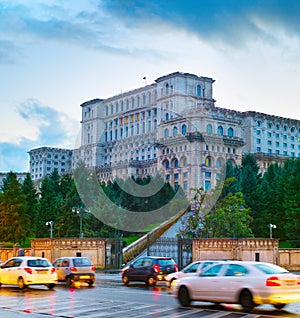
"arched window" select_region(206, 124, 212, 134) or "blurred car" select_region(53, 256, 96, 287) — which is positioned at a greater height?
"arched window" select_region(206, 124, 212, 134)

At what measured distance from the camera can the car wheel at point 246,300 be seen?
15578 mm

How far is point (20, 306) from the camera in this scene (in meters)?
17.0

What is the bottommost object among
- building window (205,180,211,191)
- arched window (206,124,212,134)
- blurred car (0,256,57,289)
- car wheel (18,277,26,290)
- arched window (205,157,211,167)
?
car wheel (18,277,26,290)

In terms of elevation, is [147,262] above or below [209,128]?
below

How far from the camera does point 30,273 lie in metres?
22.8

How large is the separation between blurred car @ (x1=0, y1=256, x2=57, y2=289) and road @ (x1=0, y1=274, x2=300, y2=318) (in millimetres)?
1014

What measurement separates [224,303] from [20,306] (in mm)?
5851

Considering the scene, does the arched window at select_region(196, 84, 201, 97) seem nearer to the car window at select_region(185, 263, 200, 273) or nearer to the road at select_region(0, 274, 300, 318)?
the road at select_region(0, 274, 300, 318)

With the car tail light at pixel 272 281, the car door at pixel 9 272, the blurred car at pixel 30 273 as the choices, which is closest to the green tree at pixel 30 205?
the car door at pixel 9 272

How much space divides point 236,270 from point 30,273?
967 centimetres

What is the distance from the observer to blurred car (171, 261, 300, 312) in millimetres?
15367

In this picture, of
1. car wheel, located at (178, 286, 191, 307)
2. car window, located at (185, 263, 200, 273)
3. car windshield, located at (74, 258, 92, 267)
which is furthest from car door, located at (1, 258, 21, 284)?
car wheel, located at (178, 286, 191, 307)

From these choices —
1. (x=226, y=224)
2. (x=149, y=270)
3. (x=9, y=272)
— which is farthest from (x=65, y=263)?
(x=226, y=224)

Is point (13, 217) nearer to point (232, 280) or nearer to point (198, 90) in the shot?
point (232, 280)
